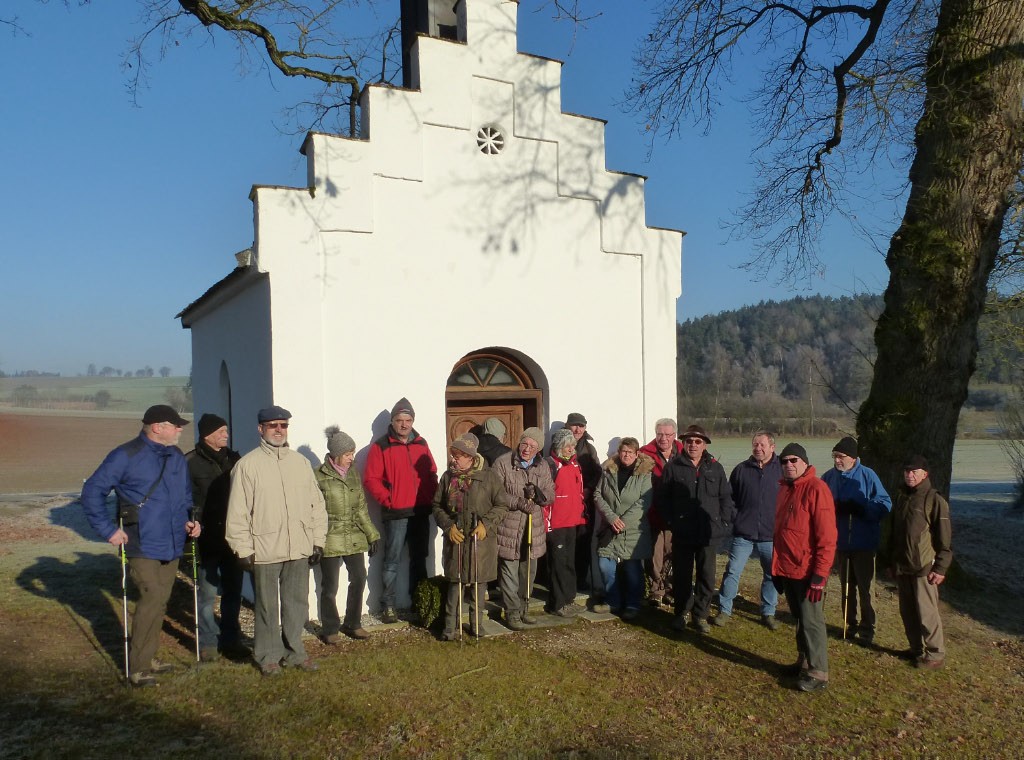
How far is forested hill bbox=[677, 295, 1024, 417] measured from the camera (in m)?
58.4

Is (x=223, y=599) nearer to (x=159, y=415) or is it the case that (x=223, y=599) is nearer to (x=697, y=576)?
A: (x=159, y=415)

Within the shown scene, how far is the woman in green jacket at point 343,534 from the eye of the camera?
21.6 feet

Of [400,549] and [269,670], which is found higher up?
[400,549]

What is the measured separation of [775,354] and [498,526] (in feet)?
241

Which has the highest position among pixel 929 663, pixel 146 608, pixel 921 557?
pixel 921 557

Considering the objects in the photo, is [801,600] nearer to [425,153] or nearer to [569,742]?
[569,742]

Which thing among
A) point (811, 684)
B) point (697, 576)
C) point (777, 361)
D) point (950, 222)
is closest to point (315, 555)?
point (697, 576)

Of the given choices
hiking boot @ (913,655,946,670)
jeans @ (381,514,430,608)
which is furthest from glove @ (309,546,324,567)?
hiking boot @ (913,655,946,670)

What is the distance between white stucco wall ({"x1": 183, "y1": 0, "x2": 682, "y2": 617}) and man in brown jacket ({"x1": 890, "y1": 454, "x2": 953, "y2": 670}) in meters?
3.01

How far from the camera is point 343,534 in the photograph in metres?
6.62

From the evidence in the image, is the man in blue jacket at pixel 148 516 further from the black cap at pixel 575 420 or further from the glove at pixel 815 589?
the glove at pixel 815 589

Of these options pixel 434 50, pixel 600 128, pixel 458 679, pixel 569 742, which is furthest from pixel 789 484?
pixel 434 50

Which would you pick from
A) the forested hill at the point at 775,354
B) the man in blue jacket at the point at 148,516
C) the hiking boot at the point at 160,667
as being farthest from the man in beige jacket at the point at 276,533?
the forested hill at the point at 775,354

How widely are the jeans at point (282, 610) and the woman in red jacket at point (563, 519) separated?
240 cm
